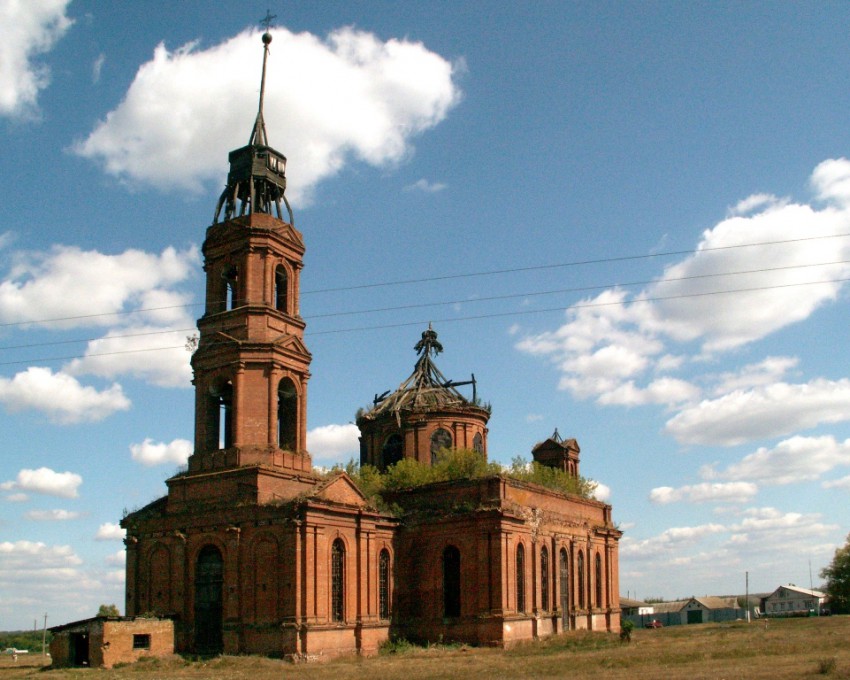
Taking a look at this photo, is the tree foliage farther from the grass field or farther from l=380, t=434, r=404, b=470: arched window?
the grass field

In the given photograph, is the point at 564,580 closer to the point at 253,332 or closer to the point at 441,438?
the point at 441,438

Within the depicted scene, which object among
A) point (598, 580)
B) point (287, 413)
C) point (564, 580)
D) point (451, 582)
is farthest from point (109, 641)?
point (598, 580)

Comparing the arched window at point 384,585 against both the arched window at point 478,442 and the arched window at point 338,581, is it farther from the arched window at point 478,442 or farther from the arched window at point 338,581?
the arched window at point 478,442

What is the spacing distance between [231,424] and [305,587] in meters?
7.22

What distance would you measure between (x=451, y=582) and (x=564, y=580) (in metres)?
7.60

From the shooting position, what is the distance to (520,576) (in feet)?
127

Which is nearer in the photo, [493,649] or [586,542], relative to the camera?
[493,649]

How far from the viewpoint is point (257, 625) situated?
3256 cm

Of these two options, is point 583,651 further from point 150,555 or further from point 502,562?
point 150,555

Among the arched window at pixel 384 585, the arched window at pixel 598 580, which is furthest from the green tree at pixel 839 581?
the arched window at pixel 384 585

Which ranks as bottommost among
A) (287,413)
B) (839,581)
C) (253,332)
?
(839,581)

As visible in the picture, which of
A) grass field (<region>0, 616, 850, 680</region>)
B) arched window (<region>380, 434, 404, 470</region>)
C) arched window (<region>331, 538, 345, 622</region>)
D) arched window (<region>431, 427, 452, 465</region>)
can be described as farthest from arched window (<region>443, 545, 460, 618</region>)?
arched window (<region>380, 434, 404, 470</region>)

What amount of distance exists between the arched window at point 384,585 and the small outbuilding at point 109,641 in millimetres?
8516

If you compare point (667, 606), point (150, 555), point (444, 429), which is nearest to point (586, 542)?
point (444, 429)
